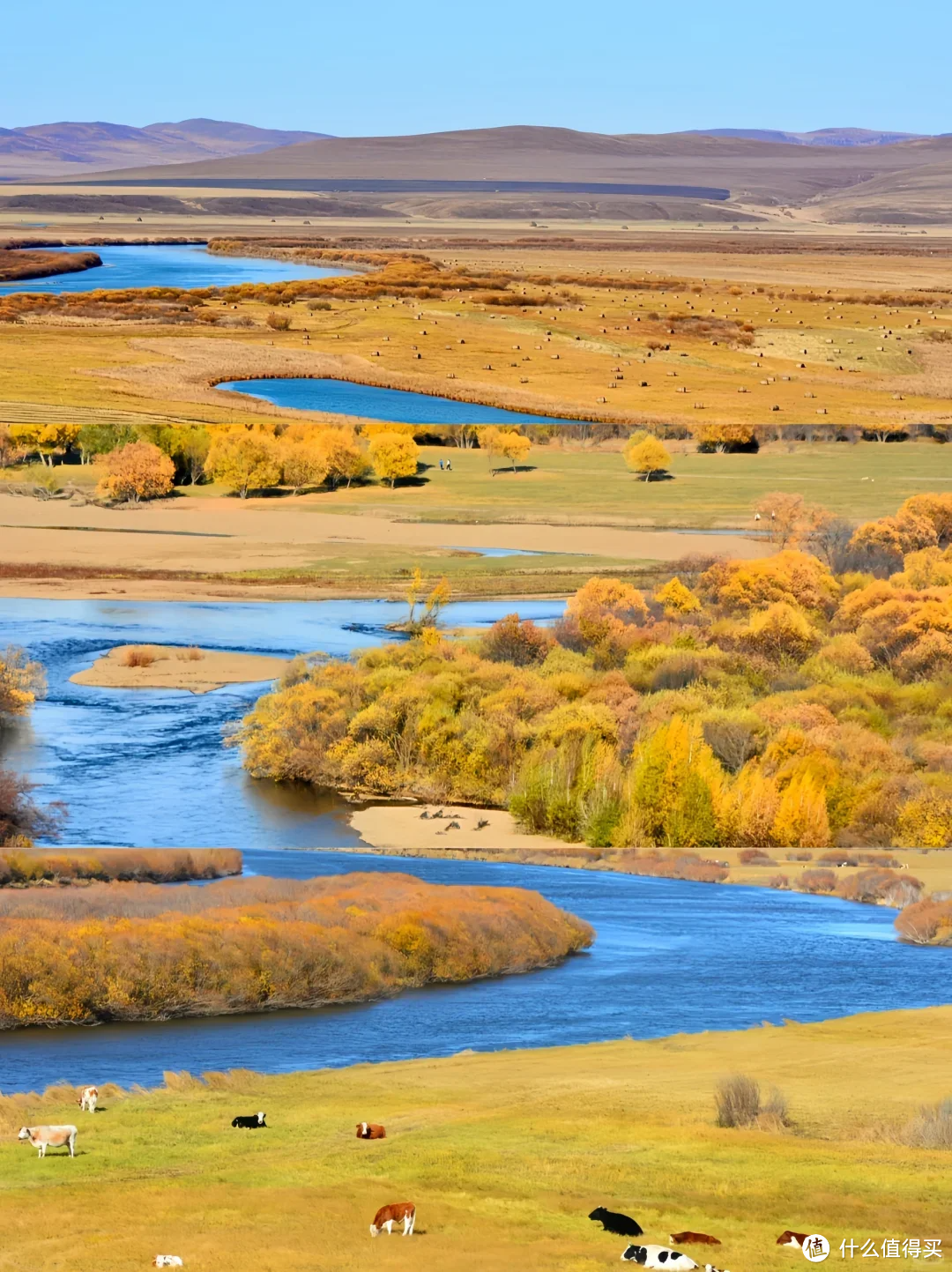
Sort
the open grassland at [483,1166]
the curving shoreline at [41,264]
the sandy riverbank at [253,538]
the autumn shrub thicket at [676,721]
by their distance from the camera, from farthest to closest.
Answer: the curving shoreline at [41,264] → the sandy riverbank at [253,538] → the autumn shrub thicket at [676,721] → the open grassland at [483,1166]

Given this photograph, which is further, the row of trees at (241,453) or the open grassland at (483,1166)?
the row of trees at (241,453)

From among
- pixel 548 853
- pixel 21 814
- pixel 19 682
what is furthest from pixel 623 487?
pixel 21 814

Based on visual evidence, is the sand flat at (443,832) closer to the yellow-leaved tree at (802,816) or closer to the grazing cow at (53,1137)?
the yellow-leaved tree at (802,816)

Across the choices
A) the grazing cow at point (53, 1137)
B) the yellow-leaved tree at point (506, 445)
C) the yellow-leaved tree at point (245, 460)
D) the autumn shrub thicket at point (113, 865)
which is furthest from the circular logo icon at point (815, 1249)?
the yellow-leaved tree at point (506, 445)

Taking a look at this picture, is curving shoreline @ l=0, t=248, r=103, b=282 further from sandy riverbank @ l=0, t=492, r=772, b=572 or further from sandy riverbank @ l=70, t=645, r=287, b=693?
sandy riverbank @ l=70, t=645, r=287, b=693

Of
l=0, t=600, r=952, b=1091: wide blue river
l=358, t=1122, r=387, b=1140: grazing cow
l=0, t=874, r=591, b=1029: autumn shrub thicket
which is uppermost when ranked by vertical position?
l=358, t=1122, r=387, b=1140: grazing cow

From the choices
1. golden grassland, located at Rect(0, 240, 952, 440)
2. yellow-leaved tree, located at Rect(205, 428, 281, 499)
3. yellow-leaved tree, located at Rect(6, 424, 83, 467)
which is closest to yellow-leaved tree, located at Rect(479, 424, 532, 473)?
golden grassland, located at Rect(0, 240, 952, 440)
